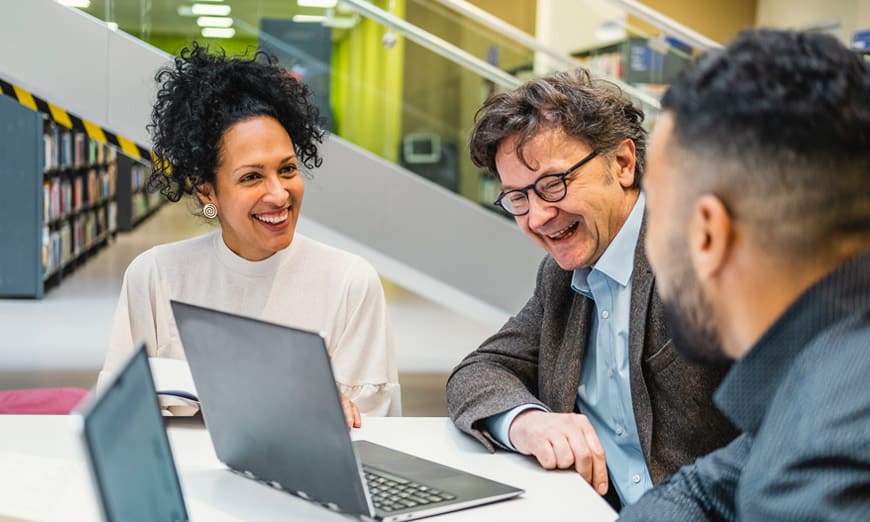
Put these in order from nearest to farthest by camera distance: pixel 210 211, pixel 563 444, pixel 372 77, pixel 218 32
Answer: pixel 563 444
pixel 210 211
pixel 218 32
pixel 372 77

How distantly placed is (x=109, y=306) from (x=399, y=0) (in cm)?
374

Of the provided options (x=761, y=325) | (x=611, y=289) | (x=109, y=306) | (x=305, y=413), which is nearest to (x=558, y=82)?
(x=611, y=289)

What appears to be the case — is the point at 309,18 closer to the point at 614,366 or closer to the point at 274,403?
the point at 614,366

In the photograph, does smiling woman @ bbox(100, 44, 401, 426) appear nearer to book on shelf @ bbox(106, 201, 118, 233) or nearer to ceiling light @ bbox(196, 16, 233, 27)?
ceiling light @ bbox(196, 16, 233, 27)

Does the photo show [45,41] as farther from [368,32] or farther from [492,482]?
[492,482]

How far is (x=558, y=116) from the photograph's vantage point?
1.90 metres

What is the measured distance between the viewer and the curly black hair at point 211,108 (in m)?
2.27

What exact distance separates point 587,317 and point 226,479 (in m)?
0.74

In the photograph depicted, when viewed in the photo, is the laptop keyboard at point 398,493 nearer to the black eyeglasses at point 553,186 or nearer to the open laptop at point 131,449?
the open laptop at point 131,449

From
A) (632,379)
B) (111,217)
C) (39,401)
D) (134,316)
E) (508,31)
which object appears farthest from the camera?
(111,217)

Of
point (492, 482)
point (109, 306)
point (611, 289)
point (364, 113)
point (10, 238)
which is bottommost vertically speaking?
point (109, 306)

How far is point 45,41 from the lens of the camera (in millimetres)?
4266

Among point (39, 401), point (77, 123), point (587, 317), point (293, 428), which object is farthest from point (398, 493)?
point (77, 123)

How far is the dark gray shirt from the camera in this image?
→ 0.82 m
